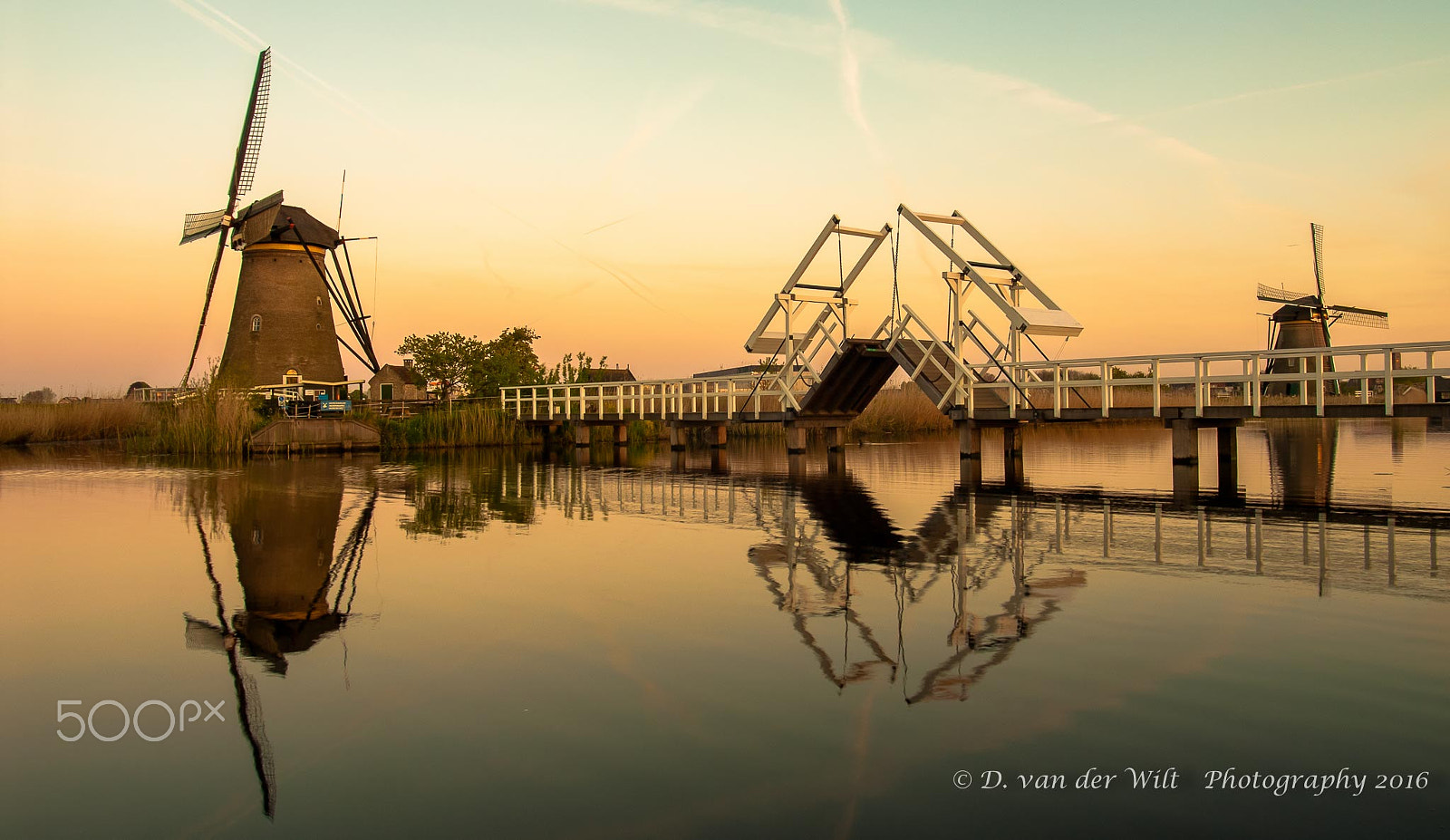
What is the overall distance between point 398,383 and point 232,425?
1933cm

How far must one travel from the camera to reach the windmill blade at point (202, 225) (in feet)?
140

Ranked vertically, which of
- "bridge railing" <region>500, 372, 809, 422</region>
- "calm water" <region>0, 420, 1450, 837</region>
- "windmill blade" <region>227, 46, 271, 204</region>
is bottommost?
"calm water" <region>0, 420, 1450, 837</region>

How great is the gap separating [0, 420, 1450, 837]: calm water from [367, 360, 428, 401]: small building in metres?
34.7

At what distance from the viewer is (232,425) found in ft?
99.1

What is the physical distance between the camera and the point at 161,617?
7.60m

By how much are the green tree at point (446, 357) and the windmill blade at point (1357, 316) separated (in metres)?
45.9

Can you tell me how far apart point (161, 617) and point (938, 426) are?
131 feet

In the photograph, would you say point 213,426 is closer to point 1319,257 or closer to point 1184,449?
point 1184,449

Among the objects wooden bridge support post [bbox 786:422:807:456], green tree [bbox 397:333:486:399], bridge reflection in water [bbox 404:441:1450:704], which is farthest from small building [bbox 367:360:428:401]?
bridge reflection in water [bbox 404:441:1450:704]

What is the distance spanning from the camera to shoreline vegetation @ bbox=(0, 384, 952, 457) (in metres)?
30.5

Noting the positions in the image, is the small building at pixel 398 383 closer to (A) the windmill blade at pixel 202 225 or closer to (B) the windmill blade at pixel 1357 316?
(A) the windmill blade at pixel 202 225

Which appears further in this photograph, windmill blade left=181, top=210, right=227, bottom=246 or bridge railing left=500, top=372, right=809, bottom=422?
windmill blade left=181, top=210, right=227, bottom=246

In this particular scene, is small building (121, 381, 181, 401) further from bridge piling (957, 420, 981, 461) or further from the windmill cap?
bridge piling (957, 420, 981, 461)

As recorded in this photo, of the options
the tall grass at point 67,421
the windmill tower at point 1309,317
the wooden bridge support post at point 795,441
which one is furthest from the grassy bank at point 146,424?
the windmill tower at point 1309,317
